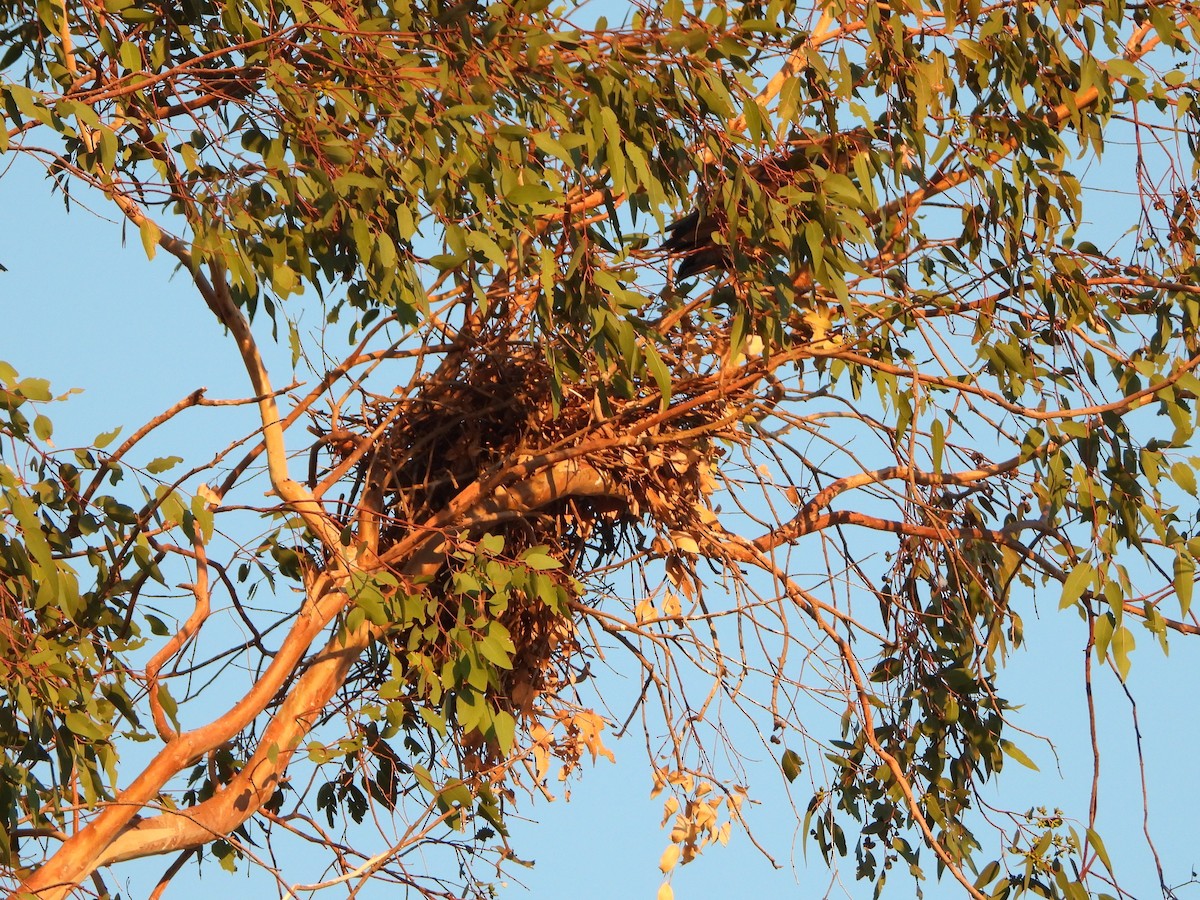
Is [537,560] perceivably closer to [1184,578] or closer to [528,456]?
[528,456]

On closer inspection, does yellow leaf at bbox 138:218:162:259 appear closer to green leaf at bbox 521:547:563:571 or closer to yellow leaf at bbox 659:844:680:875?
green leaf at bbox 521:547:563:571

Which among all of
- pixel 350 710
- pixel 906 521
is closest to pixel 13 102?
pixel 350 710

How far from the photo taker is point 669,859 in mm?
4293

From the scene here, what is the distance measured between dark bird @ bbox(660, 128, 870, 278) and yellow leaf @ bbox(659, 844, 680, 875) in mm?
1639

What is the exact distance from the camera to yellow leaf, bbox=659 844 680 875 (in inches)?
168

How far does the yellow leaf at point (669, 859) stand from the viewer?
4273mm

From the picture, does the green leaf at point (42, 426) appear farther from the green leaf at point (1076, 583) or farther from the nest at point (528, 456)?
the green leaf at point (1076, 583)

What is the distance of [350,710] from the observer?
4.88 meters

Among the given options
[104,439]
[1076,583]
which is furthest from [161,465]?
[1076,583]

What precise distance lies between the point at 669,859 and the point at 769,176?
1894 millimetres

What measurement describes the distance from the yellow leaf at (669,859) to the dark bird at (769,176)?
1.64 meters

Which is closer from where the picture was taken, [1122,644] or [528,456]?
[1122,644]

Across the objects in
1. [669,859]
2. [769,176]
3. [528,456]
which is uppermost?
[769,176]

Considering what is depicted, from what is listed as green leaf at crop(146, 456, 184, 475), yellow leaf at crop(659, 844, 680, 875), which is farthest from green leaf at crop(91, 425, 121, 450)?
yellow leaf at crop(659, 844, 680, 875)
